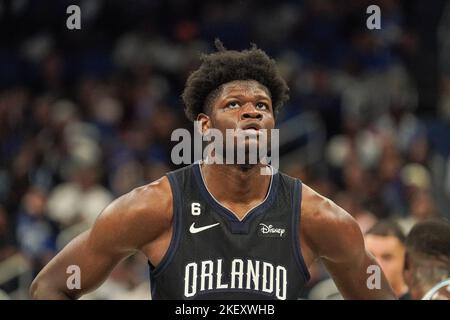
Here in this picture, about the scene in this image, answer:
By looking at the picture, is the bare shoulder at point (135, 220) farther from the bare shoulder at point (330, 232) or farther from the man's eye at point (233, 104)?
the bare shoulder at point (330, 232)

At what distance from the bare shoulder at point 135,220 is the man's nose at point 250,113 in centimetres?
51

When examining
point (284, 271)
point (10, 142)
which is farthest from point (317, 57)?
point (284, 271)

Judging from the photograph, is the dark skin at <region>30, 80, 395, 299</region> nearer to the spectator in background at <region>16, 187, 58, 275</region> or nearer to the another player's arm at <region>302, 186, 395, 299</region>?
the another player's arm at <region>302, 186, 395, 299</region>

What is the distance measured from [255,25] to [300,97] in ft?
4.91

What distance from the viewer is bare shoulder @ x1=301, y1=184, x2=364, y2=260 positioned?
443 cm

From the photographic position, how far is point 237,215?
4.43 meters

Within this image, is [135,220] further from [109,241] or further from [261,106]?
[261,106]

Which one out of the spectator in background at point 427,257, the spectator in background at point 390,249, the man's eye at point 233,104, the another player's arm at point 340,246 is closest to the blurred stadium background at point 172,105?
the spectator in background at point 390,249

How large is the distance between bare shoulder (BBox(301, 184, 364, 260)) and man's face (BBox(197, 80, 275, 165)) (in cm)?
38

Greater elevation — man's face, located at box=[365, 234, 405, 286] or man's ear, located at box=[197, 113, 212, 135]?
man's ear, located at box=[197, 113, 212, 135]

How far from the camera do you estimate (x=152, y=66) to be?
1258 centimetres

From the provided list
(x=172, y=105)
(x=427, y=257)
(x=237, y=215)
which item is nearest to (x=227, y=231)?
(x=237, y=215)

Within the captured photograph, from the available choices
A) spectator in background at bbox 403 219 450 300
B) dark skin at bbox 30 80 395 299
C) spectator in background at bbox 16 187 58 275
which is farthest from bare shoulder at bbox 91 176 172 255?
spectator in background at bbox 16 187 58 275

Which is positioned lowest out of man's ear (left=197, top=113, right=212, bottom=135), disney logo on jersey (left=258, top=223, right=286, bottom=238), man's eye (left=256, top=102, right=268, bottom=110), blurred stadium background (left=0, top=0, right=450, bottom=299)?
disney logo on jersey (left=258, top=223, right=286, bottom=238)
